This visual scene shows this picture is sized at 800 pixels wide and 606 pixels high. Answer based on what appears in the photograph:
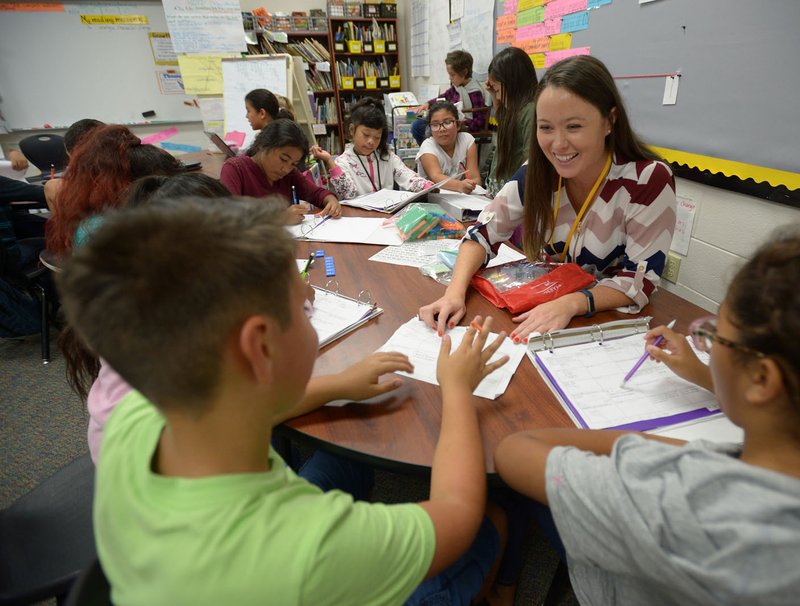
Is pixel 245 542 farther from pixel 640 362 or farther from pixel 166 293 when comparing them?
pixel 640 362

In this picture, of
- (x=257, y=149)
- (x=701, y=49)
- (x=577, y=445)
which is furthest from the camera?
(x=257, y=149)

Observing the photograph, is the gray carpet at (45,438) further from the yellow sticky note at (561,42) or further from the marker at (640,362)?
the yellow sticky note at (561,42)

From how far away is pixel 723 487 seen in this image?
18.6 inches

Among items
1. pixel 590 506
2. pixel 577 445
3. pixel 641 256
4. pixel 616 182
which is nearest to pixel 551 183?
pixel 616 182

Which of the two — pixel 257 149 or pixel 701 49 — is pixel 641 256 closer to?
pixel 701 49

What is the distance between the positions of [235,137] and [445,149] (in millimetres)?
1900

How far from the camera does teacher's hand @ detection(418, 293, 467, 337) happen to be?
3.53ft

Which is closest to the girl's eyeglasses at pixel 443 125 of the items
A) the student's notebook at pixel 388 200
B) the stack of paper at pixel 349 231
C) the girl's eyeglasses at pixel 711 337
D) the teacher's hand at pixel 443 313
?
the student's notebook at pixel 388 200

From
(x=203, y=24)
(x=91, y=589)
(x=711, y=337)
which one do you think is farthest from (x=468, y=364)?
(x=203, y=24)

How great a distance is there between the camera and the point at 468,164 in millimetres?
3250

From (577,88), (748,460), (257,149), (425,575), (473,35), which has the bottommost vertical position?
(425,575)

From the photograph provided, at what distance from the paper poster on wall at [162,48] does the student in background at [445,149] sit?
11.3 feet

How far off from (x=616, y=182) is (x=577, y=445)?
0.85 m

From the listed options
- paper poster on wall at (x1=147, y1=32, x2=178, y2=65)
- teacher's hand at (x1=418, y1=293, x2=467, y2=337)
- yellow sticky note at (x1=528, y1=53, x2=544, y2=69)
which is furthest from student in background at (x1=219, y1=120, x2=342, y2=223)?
paper poster on wall at (x1=147, y1=32, x2=178, y2=65)
